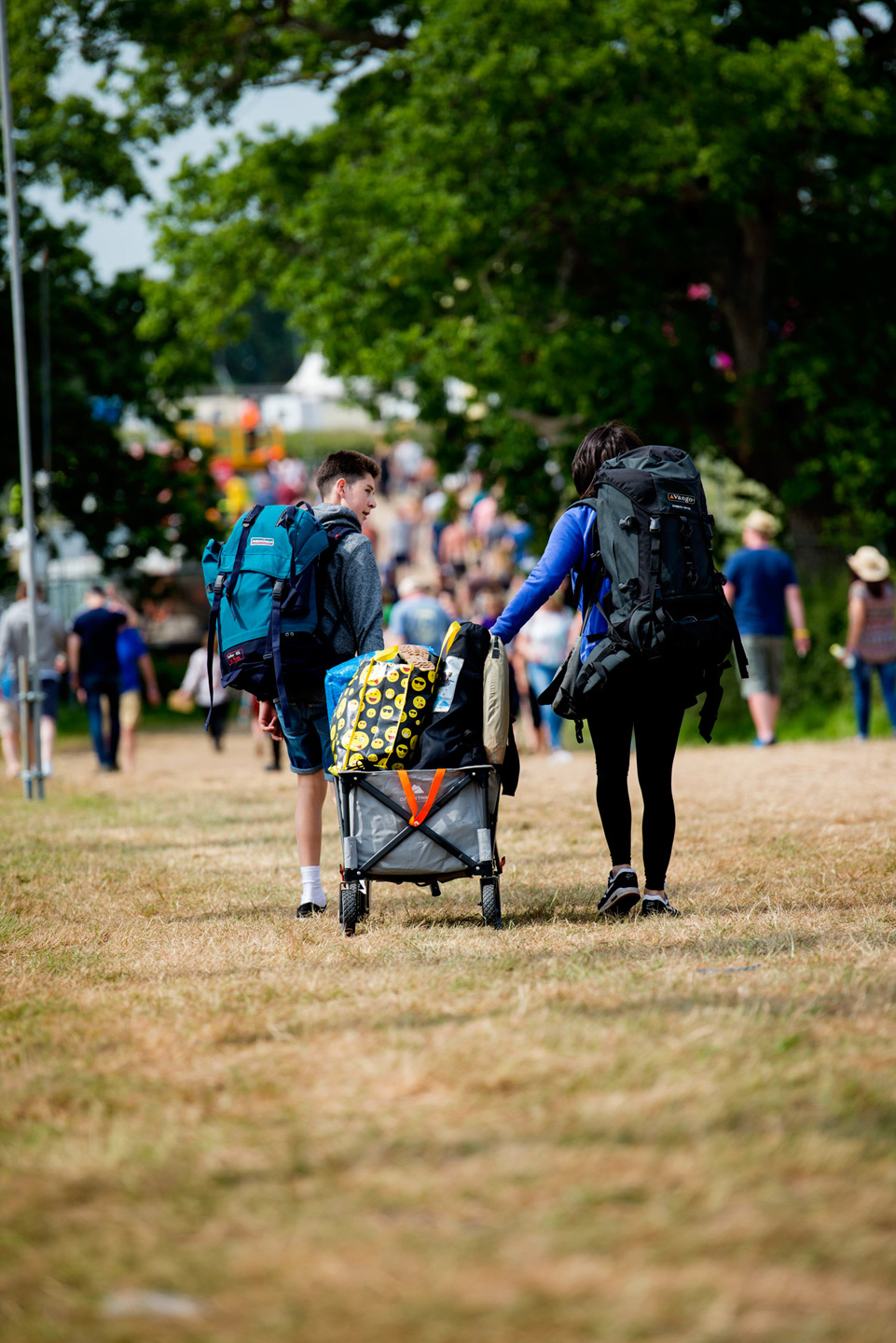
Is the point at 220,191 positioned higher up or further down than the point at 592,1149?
higher up

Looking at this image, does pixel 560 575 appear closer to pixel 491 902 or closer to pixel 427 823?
pixel 427 823

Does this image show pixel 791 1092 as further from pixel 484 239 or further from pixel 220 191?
pixel 220 191

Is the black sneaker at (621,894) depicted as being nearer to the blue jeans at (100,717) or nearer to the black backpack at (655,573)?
the black backpack at (655,573)

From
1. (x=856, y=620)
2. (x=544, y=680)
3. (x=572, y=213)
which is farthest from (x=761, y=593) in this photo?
(x=572, y=213)

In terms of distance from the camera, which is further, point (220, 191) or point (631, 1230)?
point (220, 191)

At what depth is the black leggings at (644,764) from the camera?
5.86 m

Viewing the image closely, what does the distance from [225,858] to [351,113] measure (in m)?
14.1

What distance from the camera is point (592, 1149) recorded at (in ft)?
9.75

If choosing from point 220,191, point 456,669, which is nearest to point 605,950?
point 456,669

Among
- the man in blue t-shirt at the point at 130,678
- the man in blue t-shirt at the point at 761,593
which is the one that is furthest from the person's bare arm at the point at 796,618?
the man in blue t-shirt at the point at 130,678

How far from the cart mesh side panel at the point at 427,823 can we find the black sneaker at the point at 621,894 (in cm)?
61

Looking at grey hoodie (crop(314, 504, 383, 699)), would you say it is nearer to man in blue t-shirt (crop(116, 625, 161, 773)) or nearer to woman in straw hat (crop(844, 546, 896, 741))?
woman in straw hat (crop(844, 546, 896, 741))

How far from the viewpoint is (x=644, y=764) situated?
19.6ft

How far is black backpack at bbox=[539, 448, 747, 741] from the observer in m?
5.45
